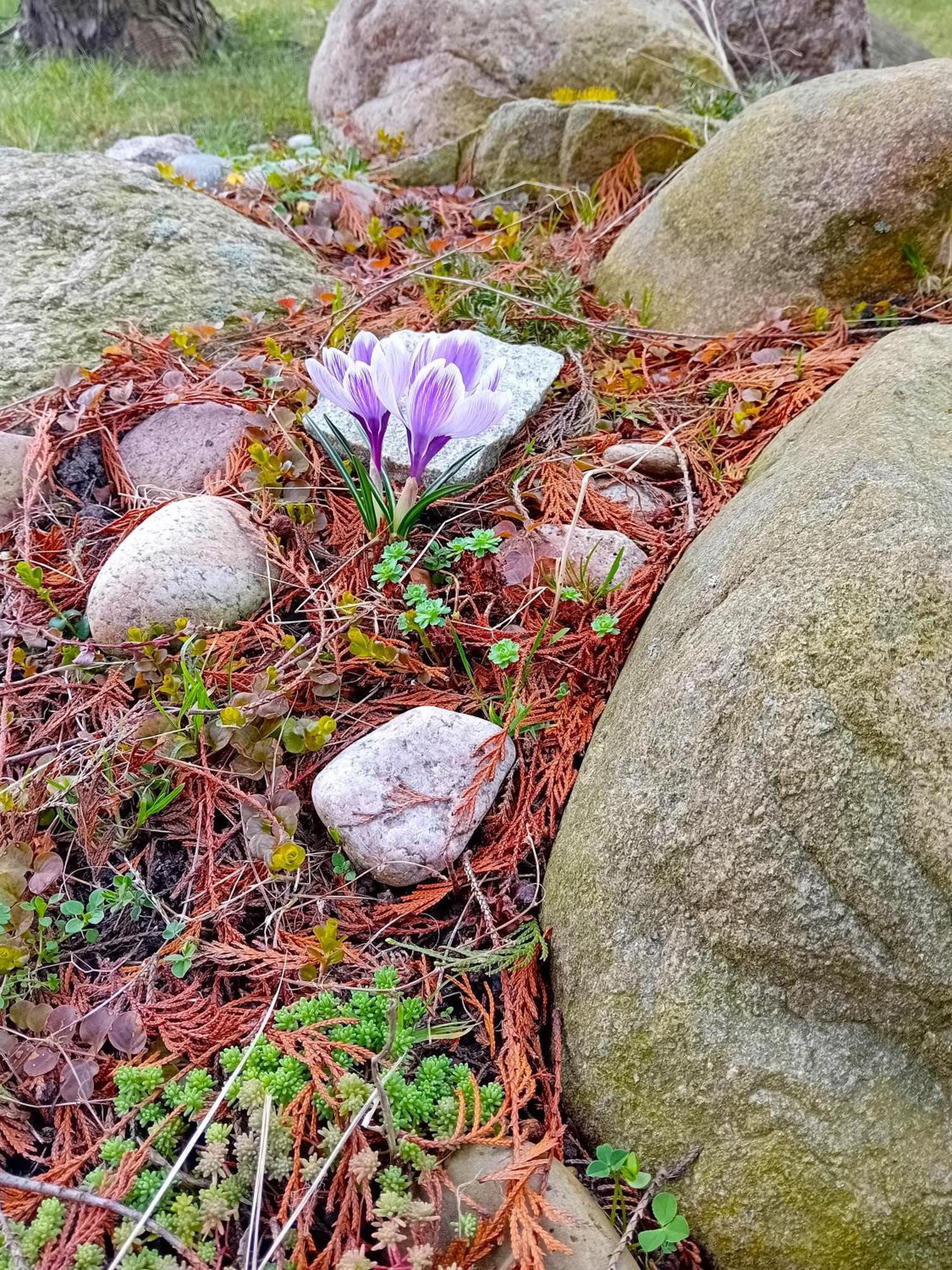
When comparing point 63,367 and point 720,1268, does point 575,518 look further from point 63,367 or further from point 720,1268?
point 63,367

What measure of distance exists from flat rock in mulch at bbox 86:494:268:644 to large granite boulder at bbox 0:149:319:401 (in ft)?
3.74

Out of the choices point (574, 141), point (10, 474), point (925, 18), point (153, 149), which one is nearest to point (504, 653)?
point (10, 474)

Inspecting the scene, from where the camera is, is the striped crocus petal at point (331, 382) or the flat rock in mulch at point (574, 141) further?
the flat rock in mulch at point (574, 141)

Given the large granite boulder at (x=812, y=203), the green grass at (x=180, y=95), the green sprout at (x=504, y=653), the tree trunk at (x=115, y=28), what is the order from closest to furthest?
the green sprout at (x=504, y=653), the large granite boulder at (x=812, y=203), the green grass at (x=180, y=95), the tree trunk at (x=115, y=28)

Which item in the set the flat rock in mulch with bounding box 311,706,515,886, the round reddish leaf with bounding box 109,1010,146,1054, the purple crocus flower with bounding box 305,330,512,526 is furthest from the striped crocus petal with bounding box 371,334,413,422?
the round reddish leaf with bounding box 109,1010,146,1054

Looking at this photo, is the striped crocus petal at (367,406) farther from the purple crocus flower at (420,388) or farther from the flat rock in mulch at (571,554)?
the flat rock in mulch at (571,554)

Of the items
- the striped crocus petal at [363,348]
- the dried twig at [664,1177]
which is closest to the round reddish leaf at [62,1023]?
the dried twig at [664,1177]

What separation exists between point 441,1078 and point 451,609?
1096 mm

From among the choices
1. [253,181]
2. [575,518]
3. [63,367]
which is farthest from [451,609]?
[253,181]

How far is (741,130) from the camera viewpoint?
3232mm

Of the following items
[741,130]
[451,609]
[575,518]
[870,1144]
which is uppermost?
[741,130]

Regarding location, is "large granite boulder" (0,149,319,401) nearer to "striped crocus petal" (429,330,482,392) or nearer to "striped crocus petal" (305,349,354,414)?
"striped crocus petal" (305,349,354,414)

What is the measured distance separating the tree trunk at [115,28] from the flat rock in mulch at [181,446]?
28.3ft

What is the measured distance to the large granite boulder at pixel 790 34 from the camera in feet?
19.4
